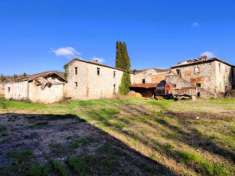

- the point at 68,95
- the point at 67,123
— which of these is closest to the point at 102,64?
the point at 68,95

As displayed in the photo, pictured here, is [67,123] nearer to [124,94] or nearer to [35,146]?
[35,146]

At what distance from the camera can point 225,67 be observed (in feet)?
127

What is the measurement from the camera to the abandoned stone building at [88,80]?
35406 mm

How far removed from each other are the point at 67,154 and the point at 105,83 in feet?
94.3

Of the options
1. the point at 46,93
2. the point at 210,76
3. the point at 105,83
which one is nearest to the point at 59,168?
the point at 46,93

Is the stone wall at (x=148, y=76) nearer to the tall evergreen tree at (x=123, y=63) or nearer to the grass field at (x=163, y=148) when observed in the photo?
the tall evergreen tree at (x=123, y=63)

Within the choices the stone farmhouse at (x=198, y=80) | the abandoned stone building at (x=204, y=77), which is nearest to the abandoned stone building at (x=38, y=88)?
the stone farmhouse at (x=198, y=80)

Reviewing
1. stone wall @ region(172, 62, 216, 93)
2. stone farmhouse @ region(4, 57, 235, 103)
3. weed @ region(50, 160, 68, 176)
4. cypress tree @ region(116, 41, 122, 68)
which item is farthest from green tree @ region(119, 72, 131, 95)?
weed @ region(50, 160, 68, 176)

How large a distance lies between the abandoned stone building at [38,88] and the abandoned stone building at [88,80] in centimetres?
254

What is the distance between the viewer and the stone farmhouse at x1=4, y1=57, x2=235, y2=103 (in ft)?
104

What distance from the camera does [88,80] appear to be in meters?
35.2

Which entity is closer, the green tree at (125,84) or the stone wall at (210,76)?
the stone wall at (210,76)

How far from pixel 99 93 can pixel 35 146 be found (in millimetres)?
26459

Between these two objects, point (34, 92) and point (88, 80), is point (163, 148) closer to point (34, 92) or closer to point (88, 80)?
point (34, 92)
